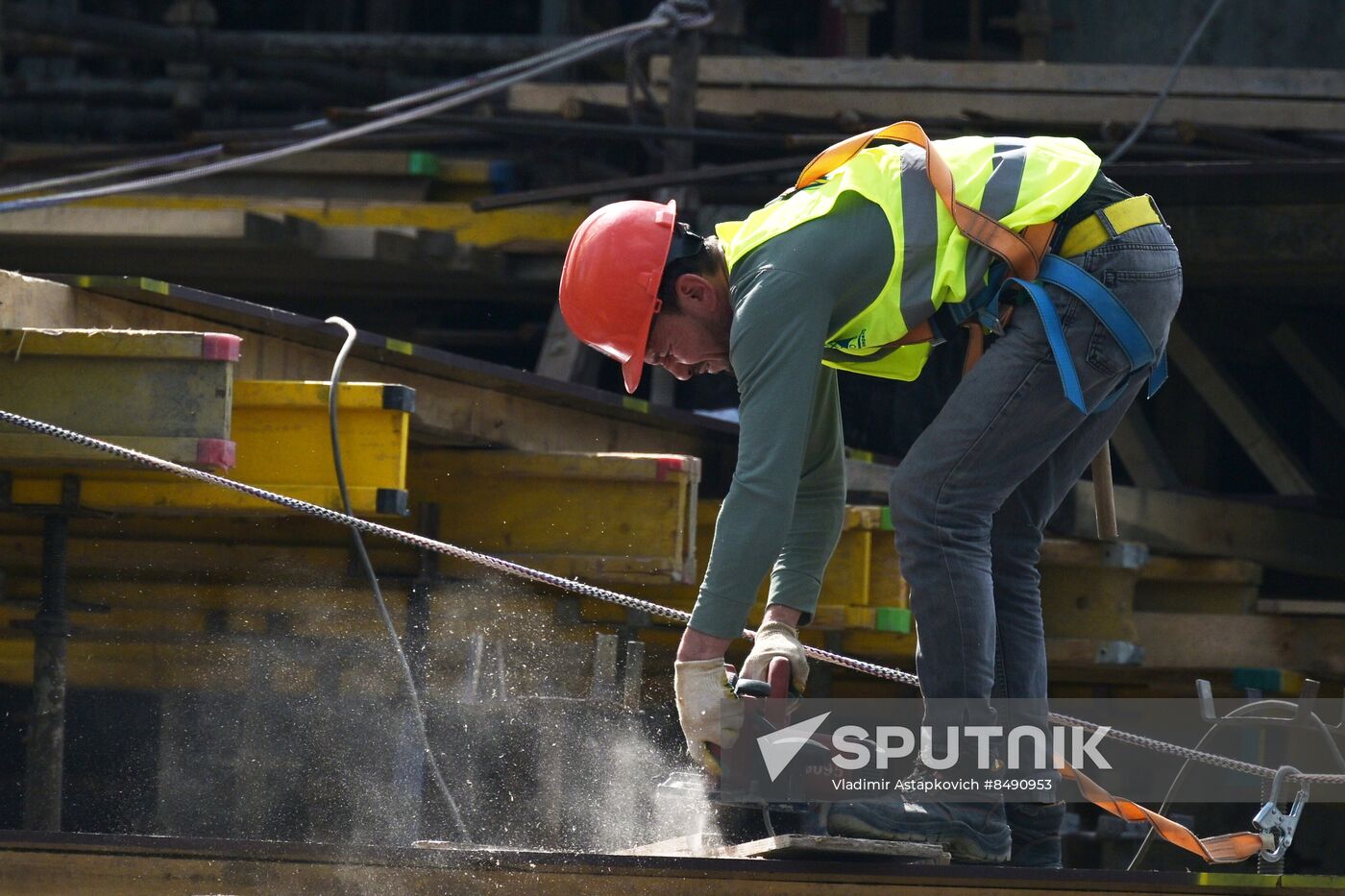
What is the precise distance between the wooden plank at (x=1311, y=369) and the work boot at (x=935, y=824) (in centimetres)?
624

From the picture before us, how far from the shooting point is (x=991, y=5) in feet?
38.0

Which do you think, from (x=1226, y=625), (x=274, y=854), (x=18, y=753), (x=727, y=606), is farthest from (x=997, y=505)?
(x=18, y=753)

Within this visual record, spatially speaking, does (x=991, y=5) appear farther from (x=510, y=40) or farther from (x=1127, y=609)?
(x=1127, y=609)

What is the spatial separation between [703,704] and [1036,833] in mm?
1086

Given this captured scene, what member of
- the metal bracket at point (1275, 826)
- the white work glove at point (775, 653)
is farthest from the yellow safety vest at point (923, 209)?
the metal bracket at point (1275, 826)

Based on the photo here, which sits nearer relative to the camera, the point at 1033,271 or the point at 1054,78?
the point at 1033,271

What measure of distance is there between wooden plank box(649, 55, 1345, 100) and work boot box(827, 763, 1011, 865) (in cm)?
540

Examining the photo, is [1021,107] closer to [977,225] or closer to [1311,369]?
[1311,369]

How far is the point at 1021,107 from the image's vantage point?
339 inches

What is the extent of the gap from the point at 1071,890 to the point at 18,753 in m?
5.55

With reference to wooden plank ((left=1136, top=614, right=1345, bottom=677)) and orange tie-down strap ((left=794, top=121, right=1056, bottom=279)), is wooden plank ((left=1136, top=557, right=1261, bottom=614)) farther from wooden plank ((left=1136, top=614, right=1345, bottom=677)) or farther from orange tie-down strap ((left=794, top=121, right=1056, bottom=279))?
orange tie-down strap ((left=794, top=121, right=1056, bottom=279))

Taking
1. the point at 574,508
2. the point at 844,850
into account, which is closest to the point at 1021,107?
the point at 574,508

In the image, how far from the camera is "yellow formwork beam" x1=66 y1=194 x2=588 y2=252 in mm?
9078

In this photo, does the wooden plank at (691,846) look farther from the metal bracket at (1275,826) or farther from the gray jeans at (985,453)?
the metal bracket at (1275,826)
